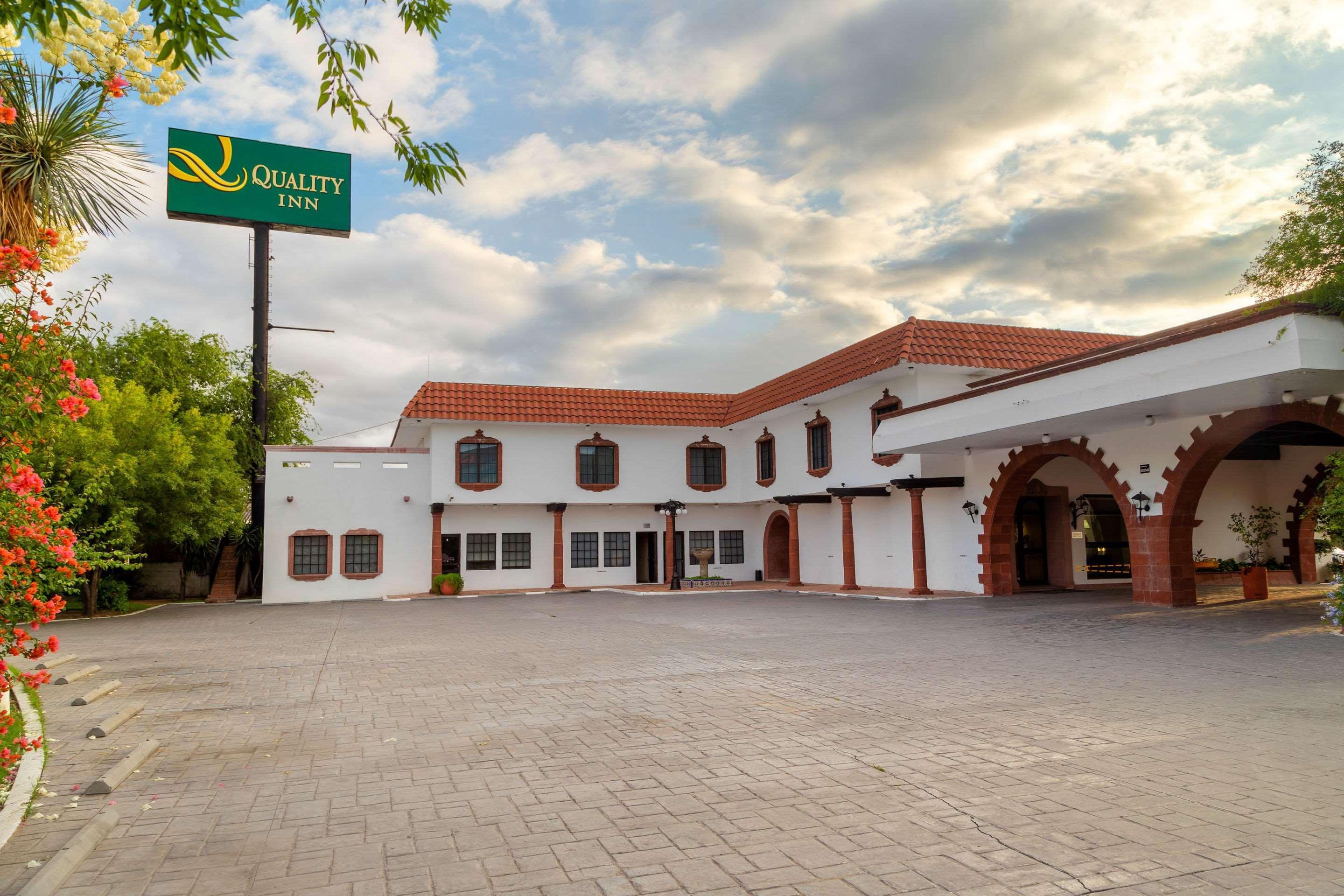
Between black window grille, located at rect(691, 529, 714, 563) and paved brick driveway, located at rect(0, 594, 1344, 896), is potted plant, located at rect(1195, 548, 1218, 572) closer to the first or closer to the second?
paved brick driveway, located at rect(0, 594, 1344, 896)

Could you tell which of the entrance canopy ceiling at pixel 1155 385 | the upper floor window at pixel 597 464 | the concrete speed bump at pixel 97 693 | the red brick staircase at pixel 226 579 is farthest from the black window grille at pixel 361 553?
the entrance canopy ceiling at pixel 1155 385

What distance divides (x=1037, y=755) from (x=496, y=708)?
15.3 ft

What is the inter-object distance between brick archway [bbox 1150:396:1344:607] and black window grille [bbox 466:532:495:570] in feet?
61.7

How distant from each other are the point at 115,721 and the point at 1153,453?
16456 millimetres

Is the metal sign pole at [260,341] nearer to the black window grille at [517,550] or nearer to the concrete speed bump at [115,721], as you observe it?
the black window grille at [517,550]

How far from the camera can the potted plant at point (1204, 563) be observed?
21188mm

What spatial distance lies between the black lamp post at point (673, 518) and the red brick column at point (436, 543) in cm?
725

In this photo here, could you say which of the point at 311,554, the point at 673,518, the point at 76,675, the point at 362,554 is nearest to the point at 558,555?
the point at 673,518

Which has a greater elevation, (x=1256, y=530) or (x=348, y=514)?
(x=348, y=514)

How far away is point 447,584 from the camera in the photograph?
85.0 ft

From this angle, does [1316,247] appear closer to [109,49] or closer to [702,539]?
[109,49]

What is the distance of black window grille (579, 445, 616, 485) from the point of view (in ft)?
92.6

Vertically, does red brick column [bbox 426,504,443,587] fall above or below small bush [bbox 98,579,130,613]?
above

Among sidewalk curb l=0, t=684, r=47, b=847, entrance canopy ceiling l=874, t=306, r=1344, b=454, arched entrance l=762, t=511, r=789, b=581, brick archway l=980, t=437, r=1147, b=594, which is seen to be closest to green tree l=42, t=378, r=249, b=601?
sidewalk curb l=0, t=684, r=47, b=847
